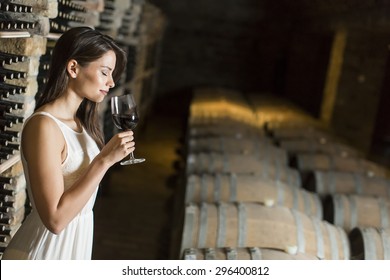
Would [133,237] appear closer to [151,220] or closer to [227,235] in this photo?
[151,220]

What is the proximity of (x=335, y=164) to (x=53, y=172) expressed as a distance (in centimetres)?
451

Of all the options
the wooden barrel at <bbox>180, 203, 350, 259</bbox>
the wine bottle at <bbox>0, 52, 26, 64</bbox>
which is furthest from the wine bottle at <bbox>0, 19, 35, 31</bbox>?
the wooden barrel at <bbox>180, 203, 350, 259</bbox>

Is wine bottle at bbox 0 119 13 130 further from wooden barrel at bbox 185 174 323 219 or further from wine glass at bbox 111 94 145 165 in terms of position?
wooden barrel at bbox 185 174 323 219

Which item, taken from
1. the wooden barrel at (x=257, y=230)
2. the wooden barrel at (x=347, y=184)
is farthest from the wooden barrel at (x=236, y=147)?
the wooden barrel at (x=257, y=230)

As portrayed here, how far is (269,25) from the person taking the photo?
48.1 ft

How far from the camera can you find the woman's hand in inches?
83.4

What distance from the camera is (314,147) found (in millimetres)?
6828

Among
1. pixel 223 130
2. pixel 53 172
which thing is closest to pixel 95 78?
pixel 53 172

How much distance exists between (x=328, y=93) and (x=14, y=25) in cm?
803

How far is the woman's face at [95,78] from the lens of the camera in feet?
7.32

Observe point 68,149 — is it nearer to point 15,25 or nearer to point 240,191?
point 15,25

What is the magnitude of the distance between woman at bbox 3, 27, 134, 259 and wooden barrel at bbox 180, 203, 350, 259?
147 cm

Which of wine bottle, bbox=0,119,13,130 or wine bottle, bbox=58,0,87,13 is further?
wine bottle, bbox=58,0,87,13
